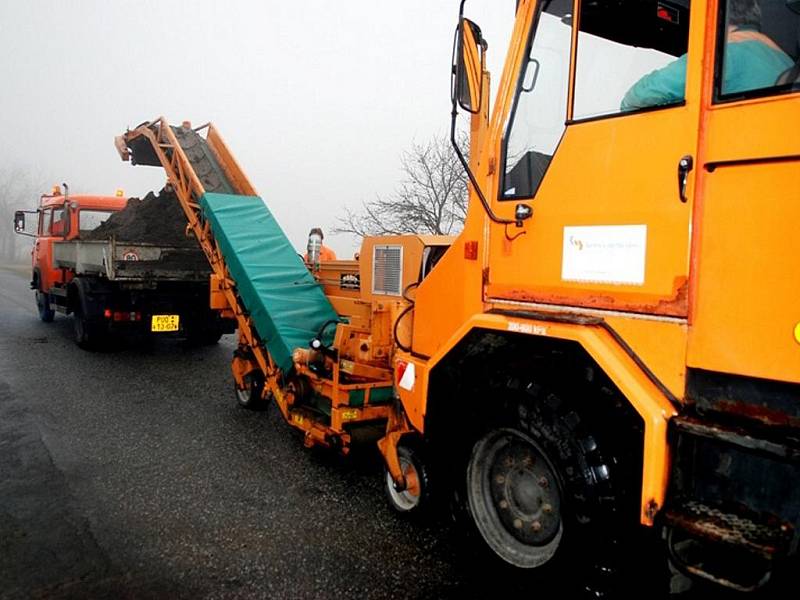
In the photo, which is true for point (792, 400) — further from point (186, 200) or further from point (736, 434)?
point (186, 200)

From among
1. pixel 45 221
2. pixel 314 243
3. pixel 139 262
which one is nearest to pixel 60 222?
pixel 45 221

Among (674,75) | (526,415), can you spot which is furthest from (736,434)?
(674,75)

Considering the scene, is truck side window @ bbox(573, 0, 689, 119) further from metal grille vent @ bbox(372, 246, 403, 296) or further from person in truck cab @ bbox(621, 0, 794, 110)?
metal grille vent @ bbox(372, 246, 403, 296)

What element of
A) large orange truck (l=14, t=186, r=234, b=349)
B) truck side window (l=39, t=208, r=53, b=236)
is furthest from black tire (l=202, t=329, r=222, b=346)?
truck side window (l=39, t=208, r=53, b=236)

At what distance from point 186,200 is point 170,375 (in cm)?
223

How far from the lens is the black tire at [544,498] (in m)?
2.19

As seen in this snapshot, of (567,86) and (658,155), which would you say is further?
(567,86)

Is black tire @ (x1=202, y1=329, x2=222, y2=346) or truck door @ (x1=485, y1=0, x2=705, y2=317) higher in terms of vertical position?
truck door @ (x1=485, y1=0, x2=705, y2=317)

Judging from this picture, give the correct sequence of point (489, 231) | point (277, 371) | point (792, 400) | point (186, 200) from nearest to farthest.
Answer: point (792, 400) < point (489, 231) < point (277, 371) < point (186, 200)

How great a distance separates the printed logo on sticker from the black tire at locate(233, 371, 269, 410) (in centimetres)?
375

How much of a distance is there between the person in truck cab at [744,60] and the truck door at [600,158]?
0.04ft

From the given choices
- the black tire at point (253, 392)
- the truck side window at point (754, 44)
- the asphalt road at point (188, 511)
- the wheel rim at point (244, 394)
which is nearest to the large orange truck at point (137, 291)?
the asphalt road at point (188, 511)

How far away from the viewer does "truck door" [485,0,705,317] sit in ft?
6.79

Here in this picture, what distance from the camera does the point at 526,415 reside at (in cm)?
246
